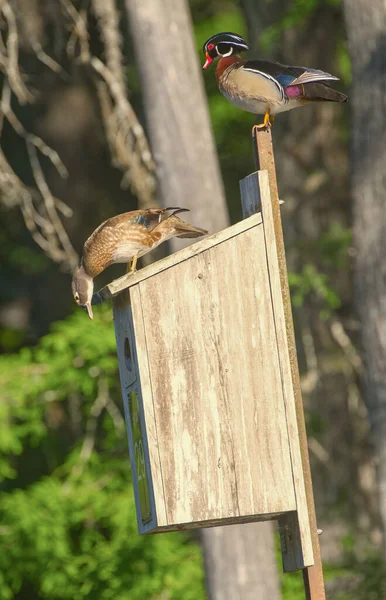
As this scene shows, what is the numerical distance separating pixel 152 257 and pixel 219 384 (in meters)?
4.81

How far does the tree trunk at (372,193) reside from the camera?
7.60 m

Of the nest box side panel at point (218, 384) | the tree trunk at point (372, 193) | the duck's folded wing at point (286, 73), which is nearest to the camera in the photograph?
the duck's folded wing at point (286, 73)

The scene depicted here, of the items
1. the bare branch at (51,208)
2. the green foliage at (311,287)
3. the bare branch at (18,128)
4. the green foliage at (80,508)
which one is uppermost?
the bare branch at (18,128)

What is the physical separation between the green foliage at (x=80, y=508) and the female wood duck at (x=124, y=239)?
4.82m

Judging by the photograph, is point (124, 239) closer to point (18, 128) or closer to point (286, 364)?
point (286, 364)

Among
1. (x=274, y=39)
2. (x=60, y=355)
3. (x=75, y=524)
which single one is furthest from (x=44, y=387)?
(x=274, y=39)

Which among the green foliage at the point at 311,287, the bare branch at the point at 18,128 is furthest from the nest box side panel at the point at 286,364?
the green foliage at the point at 311,287

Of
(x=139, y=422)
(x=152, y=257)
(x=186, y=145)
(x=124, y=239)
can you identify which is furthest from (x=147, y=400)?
(x=152, y=257)

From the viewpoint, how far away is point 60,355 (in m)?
9.78

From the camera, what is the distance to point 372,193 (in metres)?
7.69

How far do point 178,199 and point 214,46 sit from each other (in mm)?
3480

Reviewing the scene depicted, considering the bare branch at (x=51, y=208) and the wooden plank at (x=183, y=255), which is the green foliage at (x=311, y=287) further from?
the wooden plank at (x=183, y=255)

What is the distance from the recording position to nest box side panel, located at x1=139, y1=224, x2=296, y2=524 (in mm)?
4188

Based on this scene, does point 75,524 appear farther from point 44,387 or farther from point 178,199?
point 178,199
